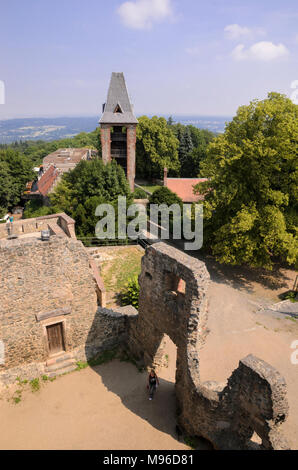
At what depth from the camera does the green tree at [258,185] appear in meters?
17.1

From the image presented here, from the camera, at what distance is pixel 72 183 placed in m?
27.7

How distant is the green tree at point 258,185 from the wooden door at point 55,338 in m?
10.5

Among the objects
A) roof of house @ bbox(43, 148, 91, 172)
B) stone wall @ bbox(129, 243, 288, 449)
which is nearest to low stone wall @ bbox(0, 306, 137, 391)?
stone wall @ bbox(129, 243, 288, 449)

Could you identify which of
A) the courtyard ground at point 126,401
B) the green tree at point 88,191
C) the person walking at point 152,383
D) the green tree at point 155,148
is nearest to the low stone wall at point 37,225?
the green tree at point 88,191

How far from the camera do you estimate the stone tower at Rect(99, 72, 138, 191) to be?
3166 centimetres

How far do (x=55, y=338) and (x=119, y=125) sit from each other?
84.3 ft

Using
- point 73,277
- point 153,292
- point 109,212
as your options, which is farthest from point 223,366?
point 109,212

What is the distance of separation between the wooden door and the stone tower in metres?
24.1

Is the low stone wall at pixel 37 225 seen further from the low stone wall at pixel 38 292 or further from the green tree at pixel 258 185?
the green tree at pixel 258 185

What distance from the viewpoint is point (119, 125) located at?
3166 centimetres
